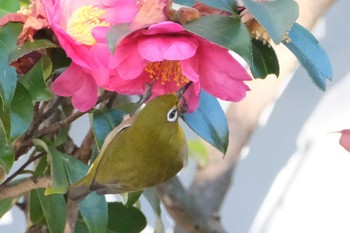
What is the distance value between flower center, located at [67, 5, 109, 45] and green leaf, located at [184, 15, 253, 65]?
5cm

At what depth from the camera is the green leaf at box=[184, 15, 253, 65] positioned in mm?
307

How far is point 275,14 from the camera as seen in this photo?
12.7 inches

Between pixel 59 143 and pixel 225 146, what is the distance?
17 centimetres

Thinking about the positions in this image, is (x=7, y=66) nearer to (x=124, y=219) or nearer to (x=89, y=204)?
(x=89, y=204)

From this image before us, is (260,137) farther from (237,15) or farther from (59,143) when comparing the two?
(237,15)

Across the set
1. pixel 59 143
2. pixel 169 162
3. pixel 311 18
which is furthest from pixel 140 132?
pixel 311 18

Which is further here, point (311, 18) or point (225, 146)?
point (311, 18)

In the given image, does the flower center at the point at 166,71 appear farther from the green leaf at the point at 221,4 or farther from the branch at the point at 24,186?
the branch at the point at 24,186

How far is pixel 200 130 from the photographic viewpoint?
1.34 ft

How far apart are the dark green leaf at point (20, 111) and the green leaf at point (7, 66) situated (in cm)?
3

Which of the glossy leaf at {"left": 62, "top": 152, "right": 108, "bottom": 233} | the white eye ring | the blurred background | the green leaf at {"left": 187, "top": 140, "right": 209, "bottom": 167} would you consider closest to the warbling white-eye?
the white eye ring

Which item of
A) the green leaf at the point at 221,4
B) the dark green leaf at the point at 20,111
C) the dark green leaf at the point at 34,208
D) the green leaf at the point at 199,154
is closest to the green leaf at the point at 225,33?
the green leaf at the point at 221,4

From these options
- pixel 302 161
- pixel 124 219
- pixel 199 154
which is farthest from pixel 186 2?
pixel 302 161

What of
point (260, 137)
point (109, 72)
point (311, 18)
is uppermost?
point (109, 72)
